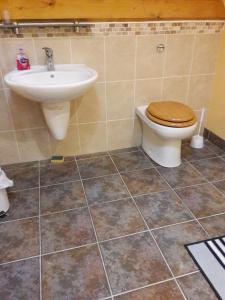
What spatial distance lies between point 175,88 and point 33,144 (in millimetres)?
1331

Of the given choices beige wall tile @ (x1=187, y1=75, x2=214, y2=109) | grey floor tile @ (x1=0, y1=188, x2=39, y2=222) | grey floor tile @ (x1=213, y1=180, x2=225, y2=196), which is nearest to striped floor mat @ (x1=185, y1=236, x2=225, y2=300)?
grey floor tile @ (x1=213, y1=180, x2=225, y2=196)

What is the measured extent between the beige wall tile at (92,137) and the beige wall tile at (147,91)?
38 centimetres

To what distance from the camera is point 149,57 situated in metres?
1.88

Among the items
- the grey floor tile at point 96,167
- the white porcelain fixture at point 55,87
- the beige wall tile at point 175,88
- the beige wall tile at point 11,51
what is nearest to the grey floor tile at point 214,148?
the beige wall tile at point 175,88

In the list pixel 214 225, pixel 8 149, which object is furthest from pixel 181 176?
pixel 8 149

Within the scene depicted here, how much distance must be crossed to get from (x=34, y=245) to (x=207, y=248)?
919mm

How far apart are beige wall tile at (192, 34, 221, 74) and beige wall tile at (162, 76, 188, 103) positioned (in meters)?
0.13

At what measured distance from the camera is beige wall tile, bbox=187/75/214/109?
2.09 meters

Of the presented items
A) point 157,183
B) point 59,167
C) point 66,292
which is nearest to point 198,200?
point 157,183

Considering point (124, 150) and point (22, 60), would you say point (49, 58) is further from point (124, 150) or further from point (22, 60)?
point (124, 150)

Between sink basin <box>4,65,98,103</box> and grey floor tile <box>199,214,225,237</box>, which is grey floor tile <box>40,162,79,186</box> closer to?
sink basin <box>4,65,98,103</box>

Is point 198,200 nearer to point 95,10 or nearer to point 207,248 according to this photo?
point 207,248

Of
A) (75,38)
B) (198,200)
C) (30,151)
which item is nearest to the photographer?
(198,200)

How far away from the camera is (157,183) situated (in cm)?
174
